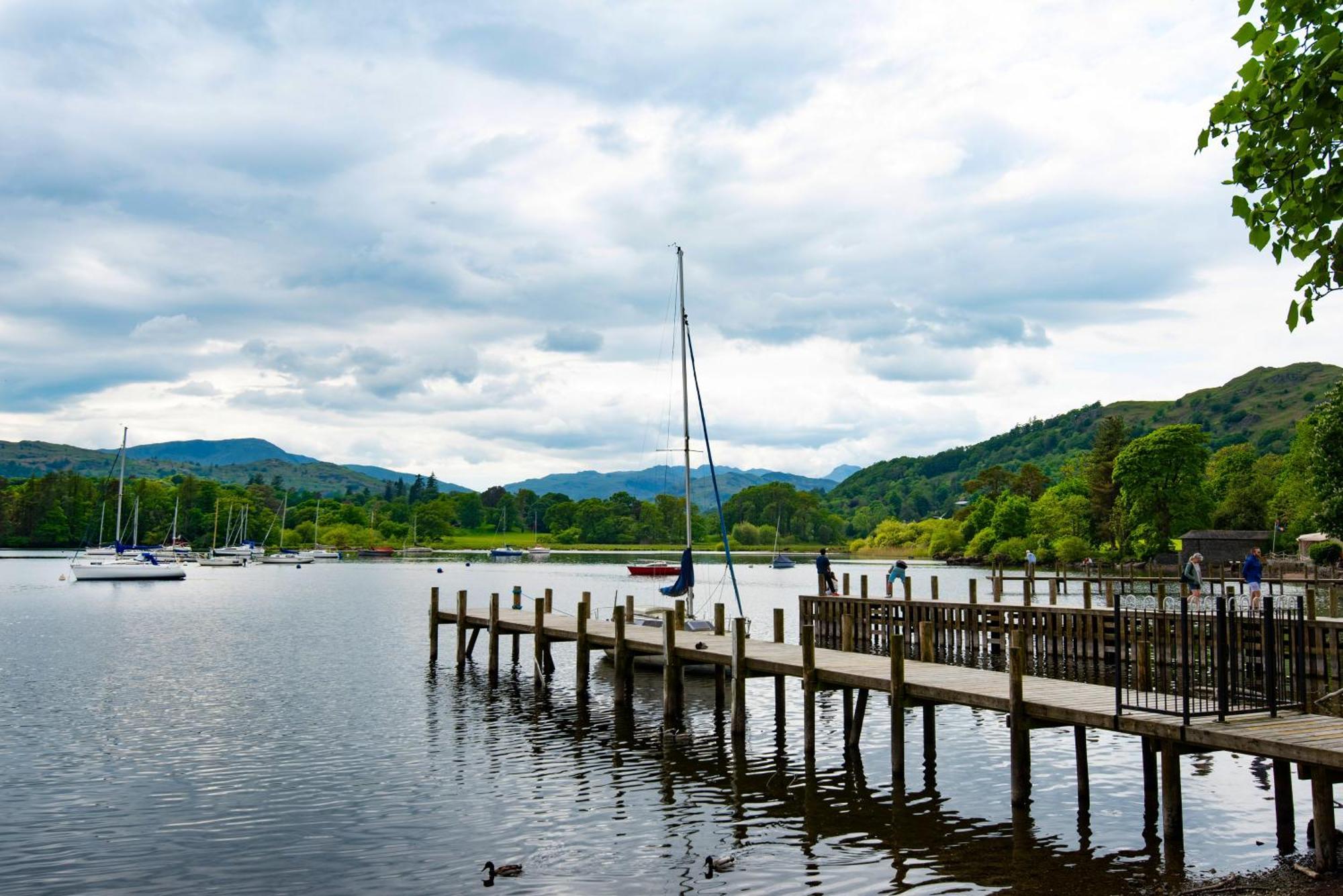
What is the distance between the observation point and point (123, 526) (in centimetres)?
17700

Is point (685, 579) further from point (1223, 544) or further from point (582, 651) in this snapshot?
point (1223, 544)

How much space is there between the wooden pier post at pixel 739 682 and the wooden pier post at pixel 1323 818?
12108mm

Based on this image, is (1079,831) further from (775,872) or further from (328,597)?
(328,597)

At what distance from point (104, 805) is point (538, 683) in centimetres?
1540

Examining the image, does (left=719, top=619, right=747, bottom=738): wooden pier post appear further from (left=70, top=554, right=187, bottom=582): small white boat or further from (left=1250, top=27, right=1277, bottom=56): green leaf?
(left=70, top=554, right=187, bottom=582): small white boat

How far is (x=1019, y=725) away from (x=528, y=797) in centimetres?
881

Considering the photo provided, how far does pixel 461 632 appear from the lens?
3781 centimetres

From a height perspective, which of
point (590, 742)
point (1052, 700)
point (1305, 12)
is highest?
point (1305, 12)

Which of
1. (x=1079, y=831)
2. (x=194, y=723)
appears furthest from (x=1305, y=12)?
(x=194, y=723)

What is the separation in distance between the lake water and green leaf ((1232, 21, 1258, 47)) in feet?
35.2

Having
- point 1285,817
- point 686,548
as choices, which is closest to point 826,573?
point 686,548

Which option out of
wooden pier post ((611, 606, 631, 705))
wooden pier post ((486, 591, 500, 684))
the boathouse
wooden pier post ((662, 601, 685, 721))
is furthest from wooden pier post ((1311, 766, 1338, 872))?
the boathouse

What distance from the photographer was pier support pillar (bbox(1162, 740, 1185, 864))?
14.7 meters

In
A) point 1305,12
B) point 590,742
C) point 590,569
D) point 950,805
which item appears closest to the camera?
point 1305,12
